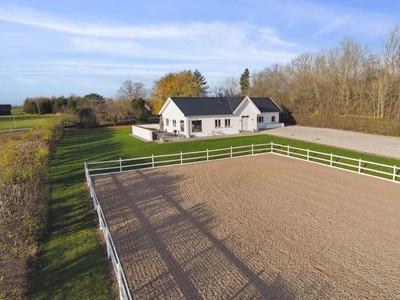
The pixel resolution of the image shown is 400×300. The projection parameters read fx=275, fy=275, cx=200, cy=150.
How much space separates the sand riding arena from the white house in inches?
605

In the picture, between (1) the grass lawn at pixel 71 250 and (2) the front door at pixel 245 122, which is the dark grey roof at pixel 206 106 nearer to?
(2) the front door at pixel 245 122

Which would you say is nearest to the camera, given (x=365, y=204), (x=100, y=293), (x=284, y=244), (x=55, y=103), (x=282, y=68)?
(x=100, y=293)

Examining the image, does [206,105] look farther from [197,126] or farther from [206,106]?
[197,126]

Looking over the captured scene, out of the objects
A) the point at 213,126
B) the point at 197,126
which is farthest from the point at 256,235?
the point at 213,126

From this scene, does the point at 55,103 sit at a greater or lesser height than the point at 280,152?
greater

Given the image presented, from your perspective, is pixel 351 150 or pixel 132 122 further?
pixel 132 122

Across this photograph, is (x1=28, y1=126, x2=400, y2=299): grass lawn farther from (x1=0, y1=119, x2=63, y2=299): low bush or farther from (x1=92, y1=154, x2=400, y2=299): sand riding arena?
(x1=92, y1=154, x2=400, y2=299): sand riding arena

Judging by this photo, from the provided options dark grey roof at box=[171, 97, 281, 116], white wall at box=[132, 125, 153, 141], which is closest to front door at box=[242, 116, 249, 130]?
dark grey roof at box=[171, 97, 281, 116]

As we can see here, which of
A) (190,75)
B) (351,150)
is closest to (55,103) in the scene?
(190,75)

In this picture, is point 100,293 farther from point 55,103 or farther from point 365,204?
point 55,103

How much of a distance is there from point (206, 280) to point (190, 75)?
49.5 metres

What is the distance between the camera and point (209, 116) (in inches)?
1199

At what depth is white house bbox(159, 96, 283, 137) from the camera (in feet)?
98.0

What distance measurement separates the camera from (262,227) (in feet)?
29.8
